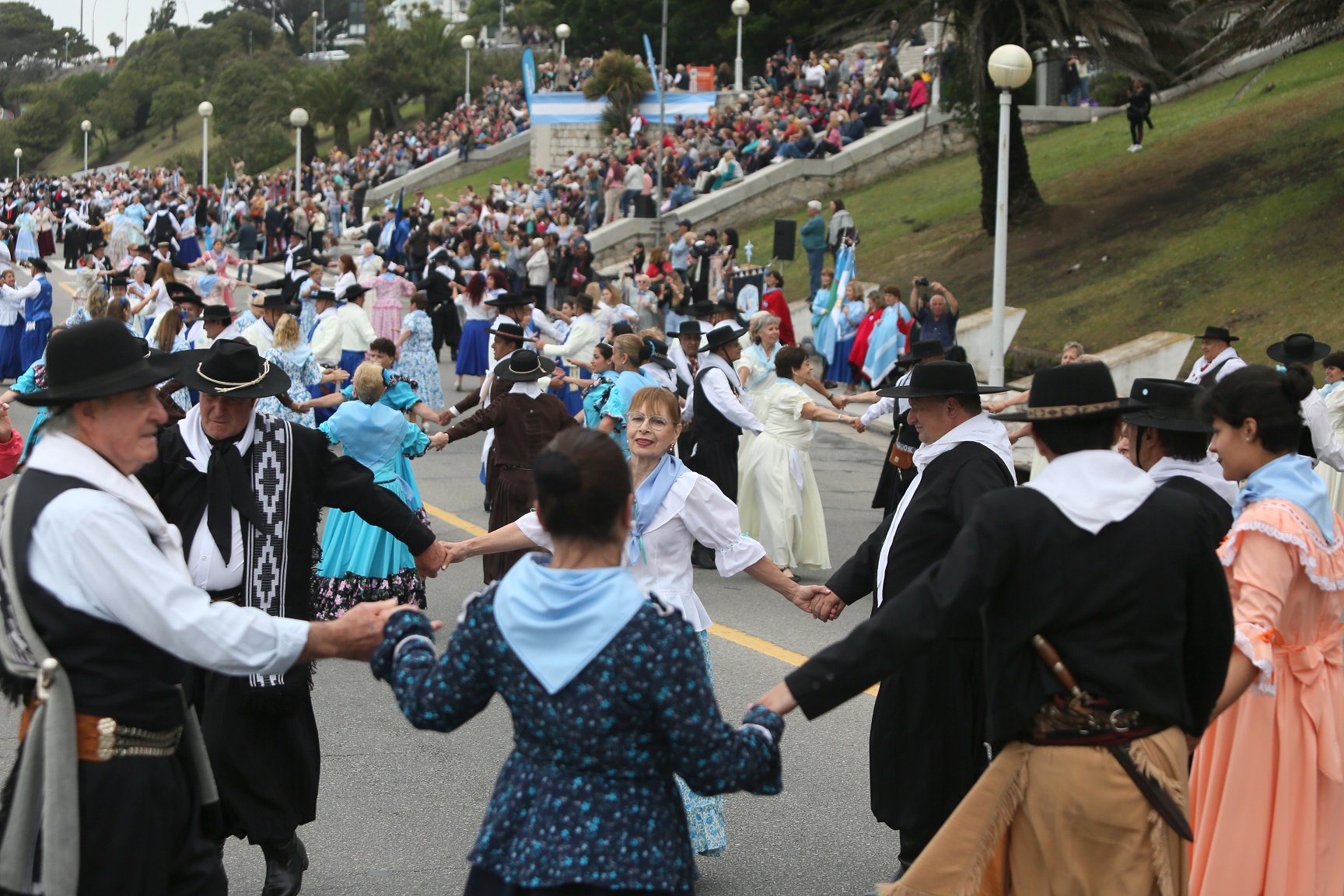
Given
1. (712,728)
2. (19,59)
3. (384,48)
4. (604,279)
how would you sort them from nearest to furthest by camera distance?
(712,728) → (604,279) → (384,48) → (19,59)

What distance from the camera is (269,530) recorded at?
16.2ft

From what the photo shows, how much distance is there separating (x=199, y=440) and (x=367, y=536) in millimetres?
3202

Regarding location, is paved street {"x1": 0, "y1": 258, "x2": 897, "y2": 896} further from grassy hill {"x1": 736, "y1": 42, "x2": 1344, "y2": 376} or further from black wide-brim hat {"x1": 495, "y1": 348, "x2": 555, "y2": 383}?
grassy hill {"x1": 736, "y1": 42, "x2": 1344, "y2": 376}

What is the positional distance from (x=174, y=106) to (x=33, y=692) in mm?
108326

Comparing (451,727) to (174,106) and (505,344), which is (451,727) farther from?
(174,106)

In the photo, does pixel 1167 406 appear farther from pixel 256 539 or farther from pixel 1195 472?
pixel 256 539

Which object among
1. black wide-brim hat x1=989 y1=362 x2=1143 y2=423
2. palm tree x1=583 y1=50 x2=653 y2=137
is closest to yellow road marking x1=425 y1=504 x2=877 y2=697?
black wide-brim hat x1=989 y1=362 x2=1143 y2=423

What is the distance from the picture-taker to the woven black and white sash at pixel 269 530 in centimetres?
489

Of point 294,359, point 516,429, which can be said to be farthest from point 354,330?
point 516,429

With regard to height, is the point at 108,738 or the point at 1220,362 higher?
the point at 108,738

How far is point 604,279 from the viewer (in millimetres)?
29453

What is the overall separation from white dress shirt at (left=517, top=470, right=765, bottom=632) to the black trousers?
78.2 inches

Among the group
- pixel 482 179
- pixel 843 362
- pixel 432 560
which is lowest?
pixel 482 179

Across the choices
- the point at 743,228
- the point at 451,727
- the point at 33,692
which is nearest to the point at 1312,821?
the point at 451,727
